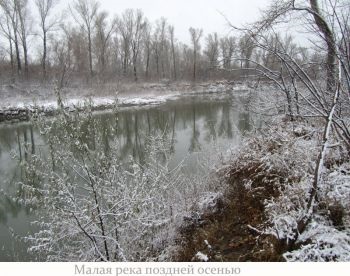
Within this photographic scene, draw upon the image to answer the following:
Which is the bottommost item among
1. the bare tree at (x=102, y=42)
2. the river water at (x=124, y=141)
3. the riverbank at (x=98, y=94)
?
the river water at (x=124, y=141)

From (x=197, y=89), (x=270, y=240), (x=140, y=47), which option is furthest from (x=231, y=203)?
(x=140, y=47)

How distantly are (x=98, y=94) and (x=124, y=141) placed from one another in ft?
49.6

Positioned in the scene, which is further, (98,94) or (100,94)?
(100,94)

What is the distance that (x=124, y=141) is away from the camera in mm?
11406

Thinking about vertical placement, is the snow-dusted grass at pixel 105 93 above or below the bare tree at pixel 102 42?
below

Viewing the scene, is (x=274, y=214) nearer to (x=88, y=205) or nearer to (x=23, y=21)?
(x=88, y=205)

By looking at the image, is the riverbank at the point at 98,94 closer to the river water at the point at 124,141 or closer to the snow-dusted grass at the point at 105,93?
the snow-dusted grass at the point at 105,93

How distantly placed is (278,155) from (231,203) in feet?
3.91

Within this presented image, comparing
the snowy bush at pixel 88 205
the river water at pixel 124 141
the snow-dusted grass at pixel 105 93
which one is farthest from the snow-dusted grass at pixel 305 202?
the snow-dusted grass at pixel 105 93

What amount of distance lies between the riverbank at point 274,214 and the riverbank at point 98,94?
5999mm

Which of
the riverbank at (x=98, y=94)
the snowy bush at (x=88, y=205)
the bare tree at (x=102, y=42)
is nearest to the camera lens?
the snowy bush at (x=88, y=205)

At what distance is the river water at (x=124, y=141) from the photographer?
515 centimetres

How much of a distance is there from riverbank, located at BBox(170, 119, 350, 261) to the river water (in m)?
2.11

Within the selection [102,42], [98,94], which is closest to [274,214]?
[98,94]
